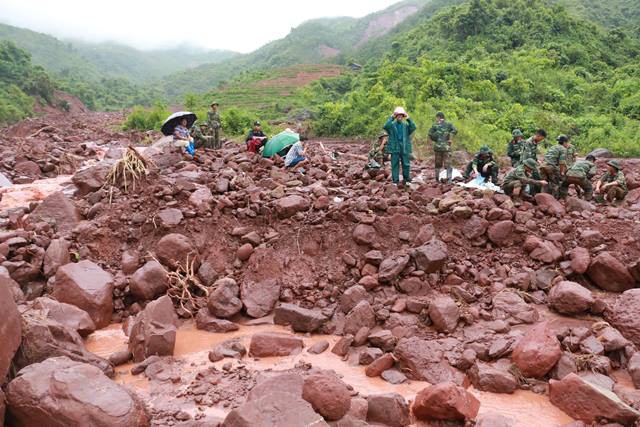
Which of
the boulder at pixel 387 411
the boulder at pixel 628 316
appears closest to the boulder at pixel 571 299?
the boulder at pixel 628 316

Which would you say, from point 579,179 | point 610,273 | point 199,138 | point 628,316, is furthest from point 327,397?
point 199,138

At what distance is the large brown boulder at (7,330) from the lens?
134 inches

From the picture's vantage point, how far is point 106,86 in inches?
2277

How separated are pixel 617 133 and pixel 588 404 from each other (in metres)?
13.0

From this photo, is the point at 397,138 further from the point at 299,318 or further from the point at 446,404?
the point at 446,404

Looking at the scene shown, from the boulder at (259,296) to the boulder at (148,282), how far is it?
1.01m

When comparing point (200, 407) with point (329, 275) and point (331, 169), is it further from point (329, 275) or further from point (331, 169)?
point (331, 169)

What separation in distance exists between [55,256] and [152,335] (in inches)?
97.7

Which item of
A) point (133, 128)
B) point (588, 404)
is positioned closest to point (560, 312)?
point (588, 404)

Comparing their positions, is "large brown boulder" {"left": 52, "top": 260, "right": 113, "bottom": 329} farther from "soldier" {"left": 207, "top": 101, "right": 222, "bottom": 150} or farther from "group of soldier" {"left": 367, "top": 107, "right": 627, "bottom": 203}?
"soldier" {"left": 207, "top": 101, "right": 222, "bottom": 150}

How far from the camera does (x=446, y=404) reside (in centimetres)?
383

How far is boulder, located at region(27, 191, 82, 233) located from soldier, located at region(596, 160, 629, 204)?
826 cm

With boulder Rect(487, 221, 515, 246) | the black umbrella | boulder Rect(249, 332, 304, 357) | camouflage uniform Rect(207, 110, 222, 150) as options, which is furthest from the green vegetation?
boulder Rect(249, 332, 304, 357)

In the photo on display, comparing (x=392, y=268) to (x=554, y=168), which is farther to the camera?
(x=554, y=168)
